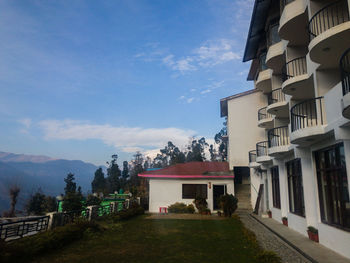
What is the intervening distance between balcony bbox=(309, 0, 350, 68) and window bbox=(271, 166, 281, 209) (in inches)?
352

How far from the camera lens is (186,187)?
829 inches

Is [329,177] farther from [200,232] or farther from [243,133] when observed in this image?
[243,133]

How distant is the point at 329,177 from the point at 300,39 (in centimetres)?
643

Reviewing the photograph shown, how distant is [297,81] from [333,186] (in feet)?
13.9

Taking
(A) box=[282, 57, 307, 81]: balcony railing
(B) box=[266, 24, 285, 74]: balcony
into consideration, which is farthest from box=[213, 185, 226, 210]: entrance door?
(A) box=[282, 57, 307, 81]: balcony railing

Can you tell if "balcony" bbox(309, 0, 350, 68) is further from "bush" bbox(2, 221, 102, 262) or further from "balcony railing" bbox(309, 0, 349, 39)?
"bush" bbox(2, 221, 102, 262)

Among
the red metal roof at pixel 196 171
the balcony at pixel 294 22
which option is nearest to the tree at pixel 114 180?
the red metal roof at pixel 196 171

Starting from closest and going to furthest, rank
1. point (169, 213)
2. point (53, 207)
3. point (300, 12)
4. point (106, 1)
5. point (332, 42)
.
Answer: point (332, 42)
point (300, 12)
point (106, 1)
point (169, 213)
point (53, 207)

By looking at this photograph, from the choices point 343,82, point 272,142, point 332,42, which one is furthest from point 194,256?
point 272,142

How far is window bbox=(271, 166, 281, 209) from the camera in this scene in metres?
16.0

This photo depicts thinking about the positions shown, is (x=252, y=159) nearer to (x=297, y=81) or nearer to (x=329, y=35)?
(x=297, y=81)

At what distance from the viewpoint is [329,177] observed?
8805 mm

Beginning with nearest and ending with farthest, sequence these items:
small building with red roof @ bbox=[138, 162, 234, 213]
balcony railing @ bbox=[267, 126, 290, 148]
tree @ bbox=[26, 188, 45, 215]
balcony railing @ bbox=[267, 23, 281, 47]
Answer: balcony railing @ bbox=[267, 126, 290, 148] < balcony railing @ bbox=[267, 23, 281, 47] < small building with red roof @ bbox=[138, 162, 234, 213] < tree @ bbox=[26, 188, 45, 215]

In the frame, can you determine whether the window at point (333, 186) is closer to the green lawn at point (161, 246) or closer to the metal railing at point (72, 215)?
the green lawn at point (161, 246)
